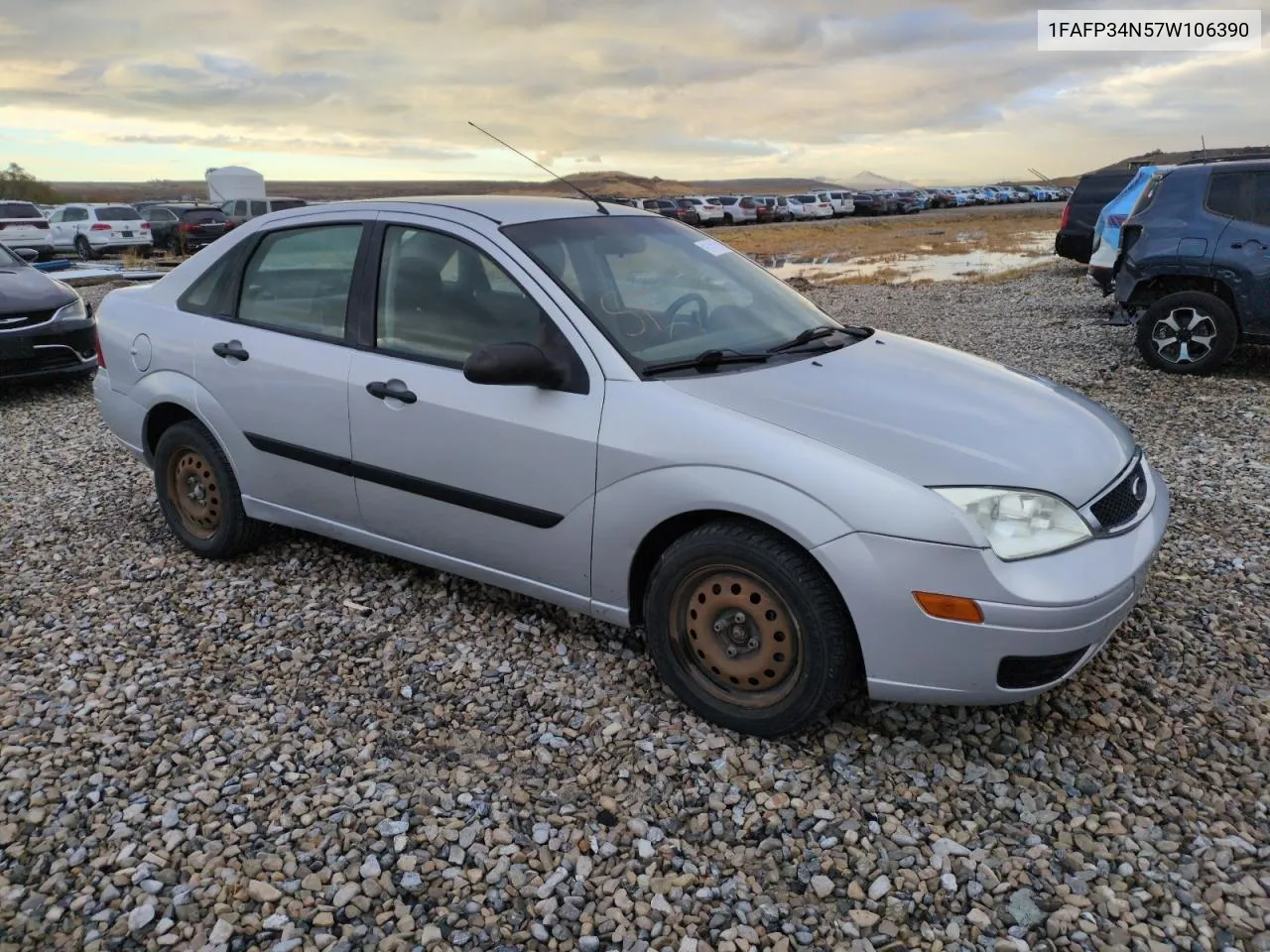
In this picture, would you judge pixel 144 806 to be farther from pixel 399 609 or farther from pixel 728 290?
pixel 728 290

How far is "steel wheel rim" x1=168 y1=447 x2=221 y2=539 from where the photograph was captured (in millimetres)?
4559

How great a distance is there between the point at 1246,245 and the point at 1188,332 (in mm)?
834

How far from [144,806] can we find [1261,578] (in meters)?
4.52

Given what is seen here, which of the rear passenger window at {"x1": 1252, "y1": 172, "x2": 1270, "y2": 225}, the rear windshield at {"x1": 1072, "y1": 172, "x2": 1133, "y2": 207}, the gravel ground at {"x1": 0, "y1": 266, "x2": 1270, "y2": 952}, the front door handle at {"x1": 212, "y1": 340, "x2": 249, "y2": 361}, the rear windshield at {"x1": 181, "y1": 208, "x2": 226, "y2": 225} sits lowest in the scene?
the gravel ground at {"x1": 0, "y1": 266, "x2": 1270, "y2": 952}

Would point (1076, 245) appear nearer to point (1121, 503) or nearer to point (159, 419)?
point (1121, 503)

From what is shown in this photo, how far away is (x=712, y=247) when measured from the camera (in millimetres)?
4270

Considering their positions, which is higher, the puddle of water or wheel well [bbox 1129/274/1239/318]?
wheel well [bbox 1129/274/1239/318]

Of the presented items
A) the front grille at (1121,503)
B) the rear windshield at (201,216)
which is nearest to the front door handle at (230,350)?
the front grille at (1121,503)

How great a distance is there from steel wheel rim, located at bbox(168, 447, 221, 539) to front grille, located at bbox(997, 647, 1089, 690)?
352cm

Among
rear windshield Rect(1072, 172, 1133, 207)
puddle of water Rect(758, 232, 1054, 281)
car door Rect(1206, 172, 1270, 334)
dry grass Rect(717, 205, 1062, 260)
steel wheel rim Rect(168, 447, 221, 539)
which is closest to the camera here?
steel wheel rim Rect(168, 447, 221, 539)

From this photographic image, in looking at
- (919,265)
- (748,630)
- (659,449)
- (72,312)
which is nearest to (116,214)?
(72,312)

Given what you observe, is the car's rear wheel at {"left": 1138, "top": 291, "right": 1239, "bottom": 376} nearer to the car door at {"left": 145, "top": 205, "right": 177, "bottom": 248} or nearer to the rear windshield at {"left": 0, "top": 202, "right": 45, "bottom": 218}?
the rear windshield at {"left": 0, "top": 202, "right": 45, "bottom": 218}

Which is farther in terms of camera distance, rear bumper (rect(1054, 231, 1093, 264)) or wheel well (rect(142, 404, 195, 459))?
rear bumper (rect(1054, 231, 1093, 264))

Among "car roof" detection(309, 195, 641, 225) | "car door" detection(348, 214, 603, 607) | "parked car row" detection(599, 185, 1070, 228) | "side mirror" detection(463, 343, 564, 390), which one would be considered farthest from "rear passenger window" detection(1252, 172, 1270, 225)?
"parked car row" detection(599, 185, 1070, 228)
